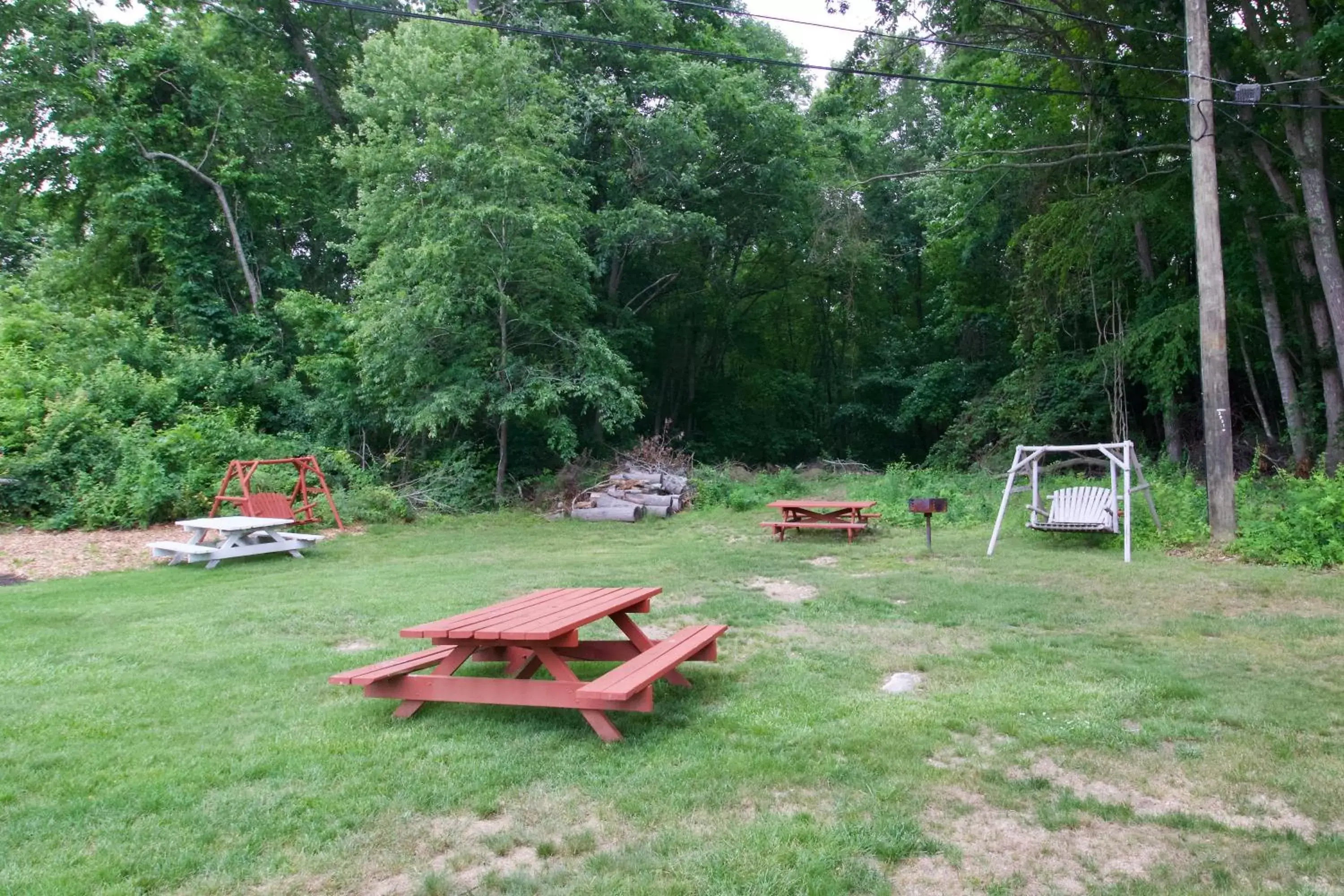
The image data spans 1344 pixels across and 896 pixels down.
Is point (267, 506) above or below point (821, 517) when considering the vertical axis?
above

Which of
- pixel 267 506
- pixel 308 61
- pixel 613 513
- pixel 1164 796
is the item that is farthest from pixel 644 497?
pixel 308 61

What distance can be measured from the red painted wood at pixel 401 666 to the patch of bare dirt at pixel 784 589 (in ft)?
11.0

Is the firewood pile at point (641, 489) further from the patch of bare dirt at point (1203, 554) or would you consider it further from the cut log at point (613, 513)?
the patch of bare dirt at point (1203, 554)

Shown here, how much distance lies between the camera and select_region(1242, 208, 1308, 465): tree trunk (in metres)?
12.4

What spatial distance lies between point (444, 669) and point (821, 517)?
8435mm

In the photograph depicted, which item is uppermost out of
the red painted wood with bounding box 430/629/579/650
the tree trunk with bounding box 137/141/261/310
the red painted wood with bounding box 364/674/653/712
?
the tree trunk with bounding box 137/141/261/310

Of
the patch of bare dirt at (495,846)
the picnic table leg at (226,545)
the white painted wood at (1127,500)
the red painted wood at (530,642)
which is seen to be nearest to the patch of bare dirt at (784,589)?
the red painted wood at (530,642)

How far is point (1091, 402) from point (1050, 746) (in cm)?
1619

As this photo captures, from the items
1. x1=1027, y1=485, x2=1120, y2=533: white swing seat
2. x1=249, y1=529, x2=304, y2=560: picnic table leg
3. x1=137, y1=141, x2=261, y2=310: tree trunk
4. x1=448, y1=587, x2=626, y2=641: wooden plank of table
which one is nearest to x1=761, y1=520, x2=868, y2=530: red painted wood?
x1=1027, y1=485, x2=1120, y2=533: white swing seat

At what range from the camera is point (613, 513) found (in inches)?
575

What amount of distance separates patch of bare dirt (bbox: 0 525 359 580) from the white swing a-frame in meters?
10.1

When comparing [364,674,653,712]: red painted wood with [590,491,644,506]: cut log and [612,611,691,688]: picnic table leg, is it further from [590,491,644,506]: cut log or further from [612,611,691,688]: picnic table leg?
[590,491,644,506]: cut log

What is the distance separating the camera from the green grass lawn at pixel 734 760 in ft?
8.69

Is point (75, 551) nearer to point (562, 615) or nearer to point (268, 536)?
point (268, 536)
